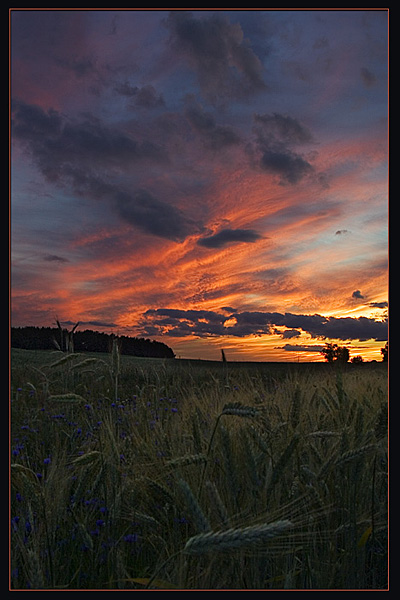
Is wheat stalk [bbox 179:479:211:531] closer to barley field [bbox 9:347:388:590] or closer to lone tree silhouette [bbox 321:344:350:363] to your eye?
barley field [bbox 9:347:388:590]

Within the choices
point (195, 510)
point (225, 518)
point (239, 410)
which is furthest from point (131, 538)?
point (239, 410)

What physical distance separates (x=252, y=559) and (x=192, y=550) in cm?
76

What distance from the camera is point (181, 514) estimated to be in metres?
2.58

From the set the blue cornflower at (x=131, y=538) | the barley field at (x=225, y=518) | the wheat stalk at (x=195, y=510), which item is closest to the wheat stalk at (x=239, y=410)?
the barley field at (x=225, y=518)

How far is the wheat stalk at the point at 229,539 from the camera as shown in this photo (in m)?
1.40

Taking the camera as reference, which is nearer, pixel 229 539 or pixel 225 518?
pixel 229 539

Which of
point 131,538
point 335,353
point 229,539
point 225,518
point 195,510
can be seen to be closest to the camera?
point 229,539

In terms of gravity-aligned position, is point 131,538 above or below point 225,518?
below

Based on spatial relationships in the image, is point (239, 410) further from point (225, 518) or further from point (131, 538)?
point (131, 538)

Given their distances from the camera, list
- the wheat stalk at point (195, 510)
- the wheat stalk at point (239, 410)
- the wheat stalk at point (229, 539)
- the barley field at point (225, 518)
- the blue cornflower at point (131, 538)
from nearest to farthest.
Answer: the wheat stalk at point (229, 539), the wheat stalk at point (195, 510), the wheat stalk at point (239, 410), the barley field at point (225, 518), the blue cornflower at point (131, 538)

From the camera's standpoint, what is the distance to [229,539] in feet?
4.66

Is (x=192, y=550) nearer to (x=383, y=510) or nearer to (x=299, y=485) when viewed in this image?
(x=299, y=485)

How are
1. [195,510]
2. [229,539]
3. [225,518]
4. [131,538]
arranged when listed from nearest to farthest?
[229,539]
[195,510]
[225,518]
[131,538]

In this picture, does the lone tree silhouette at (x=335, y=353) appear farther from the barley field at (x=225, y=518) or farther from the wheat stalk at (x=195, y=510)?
the wheat stalk at (x=195, y=510)
